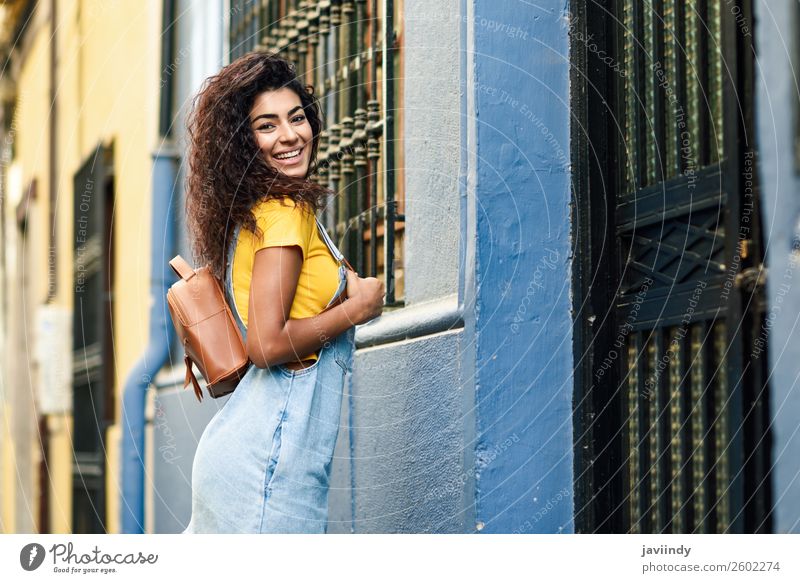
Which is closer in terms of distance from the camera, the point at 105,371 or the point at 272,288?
the point at 272,288

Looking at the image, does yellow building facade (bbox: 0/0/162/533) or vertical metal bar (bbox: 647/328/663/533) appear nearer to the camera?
vertical metal bar (bbox: 647/328/663/533)

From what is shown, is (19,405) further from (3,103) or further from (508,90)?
(508,90)

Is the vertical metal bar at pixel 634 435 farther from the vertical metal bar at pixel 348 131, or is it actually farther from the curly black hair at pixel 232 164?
the vertical metal bar at pixel 348 131

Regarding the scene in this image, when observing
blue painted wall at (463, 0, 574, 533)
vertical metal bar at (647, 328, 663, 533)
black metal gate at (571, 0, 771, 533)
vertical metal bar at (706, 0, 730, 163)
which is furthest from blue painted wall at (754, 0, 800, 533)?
blue painted wall at (463, 0, 574, 533)

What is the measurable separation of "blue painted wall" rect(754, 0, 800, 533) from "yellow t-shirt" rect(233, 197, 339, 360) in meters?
0.99

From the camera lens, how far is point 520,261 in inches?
141

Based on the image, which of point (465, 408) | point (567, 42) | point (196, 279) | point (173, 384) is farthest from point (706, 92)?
point (173, 384)

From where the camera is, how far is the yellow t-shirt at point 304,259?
9.73 ft

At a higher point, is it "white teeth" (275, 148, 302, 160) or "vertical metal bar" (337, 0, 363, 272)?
"vertical metal bar" (337, 0, 363, 272)

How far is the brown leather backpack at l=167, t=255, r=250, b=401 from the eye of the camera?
296 cm

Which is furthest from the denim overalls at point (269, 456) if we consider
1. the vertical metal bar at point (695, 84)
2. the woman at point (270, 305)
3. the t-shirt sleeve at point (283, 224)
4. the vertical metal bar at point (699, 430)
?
the vertical metal bar at point (695, 84)

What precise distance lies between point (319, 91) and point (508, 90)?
1400mm

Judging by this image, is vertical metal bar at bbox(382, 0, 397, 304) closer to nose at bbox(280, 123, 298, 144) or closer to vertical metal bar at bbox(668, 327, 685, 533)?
nose at bbox(280, 123, 298, 144)

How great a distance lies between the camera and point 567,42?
12.0 ft
